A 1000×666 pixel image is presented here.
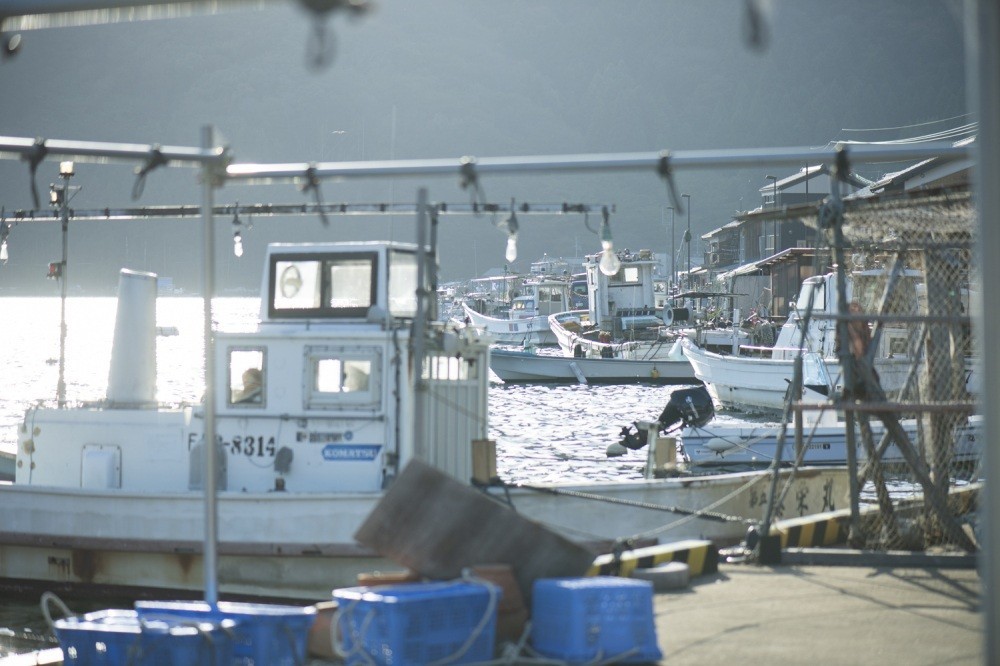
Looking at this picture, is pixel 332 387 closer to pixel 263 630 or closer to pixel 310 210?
pixel 310 210

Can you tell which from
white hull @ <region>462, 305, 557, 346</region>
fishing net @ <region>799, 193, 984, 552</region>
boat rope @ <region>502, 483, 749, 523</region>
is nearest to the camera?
fishing net @ <region>799, 193, 984, 552</region>

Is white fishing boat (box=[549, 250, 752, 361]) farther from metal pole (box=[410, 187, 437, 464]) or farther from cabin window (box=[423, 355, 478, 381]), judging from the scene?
metal pole (box=[410, 187, 437, 464])

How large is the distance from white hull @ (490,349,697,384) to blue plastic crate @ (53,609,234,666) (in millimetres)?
48319

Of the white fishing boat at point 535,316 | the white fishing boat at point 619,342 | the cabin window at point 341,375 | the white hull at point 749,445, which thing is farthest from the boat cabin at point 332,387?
the white fishing boat at point 535,316

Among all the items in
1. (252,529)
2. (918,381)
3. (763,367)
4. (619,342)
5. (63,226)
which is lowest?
(252,529)

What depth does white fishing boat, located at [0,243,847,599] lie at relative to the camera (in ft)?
47.3

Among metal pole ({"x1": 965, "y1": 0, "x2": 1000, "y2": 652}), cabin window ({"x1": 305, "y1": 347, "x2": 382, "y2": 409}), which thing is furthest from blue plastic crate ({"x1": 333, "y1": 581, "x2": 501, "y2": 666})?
cabin window ({"x1": 305, "y1": 347, "x2": 382, "y2": 409})

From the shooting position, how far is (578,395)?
2082 inches

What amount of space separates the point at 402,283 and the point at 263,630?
8024mm

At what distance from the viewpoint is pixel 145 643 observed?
7473 millimetres

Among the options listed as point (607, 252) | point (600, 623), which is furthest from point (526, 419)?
point (600, 623)

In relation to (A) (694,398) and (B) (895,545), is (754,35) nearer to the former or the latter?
(B) (895,545)

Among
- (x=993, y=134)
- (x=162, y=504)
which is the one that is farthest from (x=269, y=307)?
(x=993, y=134)

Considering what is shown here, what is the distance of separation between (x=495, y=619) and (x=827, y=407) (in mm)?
4816
